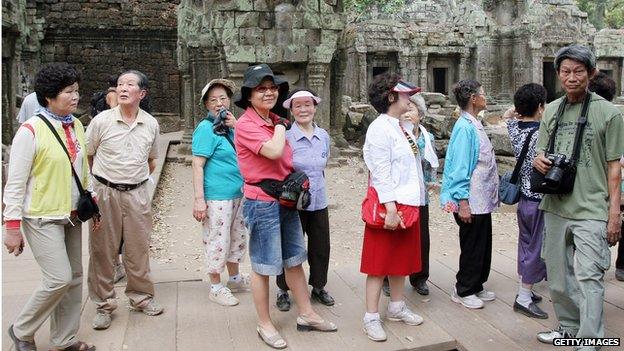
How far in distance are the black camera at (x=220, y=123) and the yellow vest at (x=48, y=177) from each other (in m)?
1.21

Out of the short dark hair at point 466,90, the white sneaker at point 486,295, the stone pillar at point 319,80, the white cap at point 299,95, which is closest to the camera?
the white cap at point 299,95

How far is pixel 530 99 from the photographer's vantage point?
13.8 feet

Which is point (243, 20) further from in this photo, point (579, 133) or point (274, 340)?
point (579, 133)

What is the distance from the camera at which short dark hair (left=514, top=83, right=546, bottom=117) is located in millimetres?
4188

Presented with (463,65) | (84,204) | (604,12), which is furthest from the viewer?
(604,12)

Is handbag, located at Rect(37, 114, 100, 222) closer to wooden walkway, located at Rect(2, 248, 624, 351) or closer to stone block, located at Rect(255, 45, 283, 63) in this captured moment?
wooden walkway, located at Rect(2, 248, 624, 351)

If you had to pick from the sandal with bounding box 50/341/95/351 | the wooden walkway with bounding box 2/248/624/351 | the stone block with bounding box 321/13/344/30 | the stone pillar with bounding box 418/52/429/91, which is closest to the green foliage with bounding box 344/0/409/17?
the stone pillar with bounding box 418/52/429/91

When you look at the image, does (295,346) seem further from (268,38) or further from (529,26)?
(529,26)

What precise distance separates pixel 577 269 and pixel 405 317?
121cm

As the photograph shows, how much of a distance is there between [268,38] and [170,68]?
9.51m

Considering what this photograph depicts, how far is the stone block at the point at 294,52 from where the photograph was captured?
41.7ft

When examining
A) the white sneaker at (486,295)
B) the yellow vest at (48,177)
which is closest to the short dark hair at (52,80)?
the yellow vest at (48,177)

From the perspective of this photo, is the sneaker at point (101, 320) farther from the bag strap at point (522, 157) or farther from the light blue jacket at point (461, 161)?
the bag strap at point (522, 157)

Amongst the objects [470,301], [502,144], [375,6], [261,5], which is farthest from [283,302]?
[375,6]
